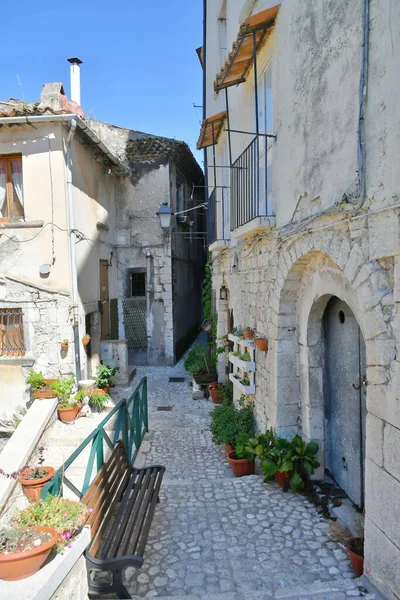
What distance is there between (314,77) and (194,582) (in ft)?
15.8

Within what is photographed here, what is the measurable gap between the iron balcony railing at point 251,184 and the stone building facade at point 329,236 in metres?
0.03

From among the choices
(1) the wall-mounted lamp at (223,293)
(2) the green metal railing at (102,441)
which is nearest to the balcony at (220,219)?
(1) the wall-mounted lamp at (223,293)

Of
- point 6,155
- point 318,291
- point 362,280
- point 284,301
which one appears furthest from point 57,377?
point 362,280

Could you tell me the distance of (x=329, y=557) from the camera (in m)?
3.76

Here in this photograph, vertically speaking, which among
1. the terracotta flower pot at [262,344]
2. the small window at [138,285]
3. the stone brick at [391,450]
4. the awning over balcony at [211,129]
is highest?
the awning over balcony at [211,129]

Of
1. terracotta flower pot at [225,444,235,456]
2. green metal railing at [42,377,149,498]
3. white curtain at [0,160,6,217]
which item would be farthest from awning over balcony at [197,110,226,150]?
terracotta flower pot at [225,444,235,456]

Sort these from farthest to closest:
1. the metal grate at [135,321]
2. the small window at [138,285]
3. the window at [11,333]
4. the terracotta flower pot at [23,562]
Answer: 1. the small window at [138,285]
2. the metal grate at [135,321]
3. the window at [11,333]
4. the terracotta flower pot at [23,562]

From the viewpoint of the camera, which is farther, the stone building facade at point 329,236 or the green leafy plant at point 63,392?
the green leafy plant at point 63,392

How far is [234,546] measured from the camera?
3.98 meters

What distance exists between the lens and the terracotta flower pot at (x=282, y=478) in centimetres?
495

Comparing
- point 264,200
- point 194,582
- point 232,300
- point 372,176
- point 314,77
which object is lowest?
point 194,582

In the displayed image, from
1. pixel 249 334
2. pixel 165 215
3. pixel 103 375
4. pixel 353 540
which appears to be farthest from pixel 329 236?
pixel 165 215

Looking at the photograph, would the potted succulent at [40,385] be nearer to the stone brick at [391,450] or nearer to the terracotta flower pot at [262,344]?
the terracotta flower pot at [262,344]

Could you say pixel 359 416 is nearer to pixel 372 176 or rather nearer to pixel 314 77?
pixel 372 176
